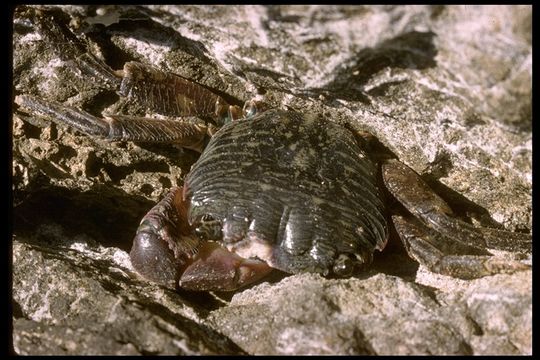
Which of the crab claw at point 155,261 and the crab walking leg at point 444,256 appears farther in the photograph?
the crab claw at point 155,261

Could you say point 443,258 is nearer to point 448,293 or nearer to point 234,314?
point 448,293

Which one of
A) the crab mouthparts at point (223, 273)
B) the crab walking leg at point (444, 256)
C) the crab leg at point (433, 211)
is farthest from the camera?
the crab mouthparts at point (223, 273)

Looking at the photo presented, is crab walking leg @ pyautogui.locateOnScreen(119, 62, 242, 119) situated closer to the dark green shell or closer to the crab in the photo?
the crab

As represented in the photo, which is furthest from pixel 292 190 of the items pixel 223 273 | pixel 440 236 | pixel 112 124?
pixel 112 124

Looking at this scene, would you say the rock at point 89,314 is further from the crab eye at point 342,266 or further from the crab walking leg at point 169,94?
the crab walking leg at point 169,94

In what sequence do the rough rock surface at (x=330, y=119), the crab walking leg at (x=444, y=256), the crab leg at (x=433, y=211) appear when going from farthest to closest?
the crab leg at (x=433, y=211) < the crab walking leg at (x=444, y=256) < the rough rock surface at (x=330, y=119)

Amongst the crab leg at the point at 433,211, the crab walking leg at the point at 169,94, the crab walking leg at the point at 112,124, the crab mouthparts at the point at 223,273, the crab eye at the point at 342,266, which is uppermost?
the crab walking leg at the point at 169,94

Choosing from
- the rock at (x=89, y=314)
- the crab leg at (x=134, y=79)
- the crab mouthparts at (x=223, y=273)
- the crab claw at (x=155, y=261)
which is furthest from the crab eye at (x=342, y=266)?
the crab leg at (x=134, y=79)

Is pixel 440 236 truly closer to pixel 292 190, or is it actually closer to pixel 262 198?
pixel 292 190

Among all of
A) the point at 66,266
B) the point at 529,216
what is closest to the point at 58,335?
the point at 66,266
